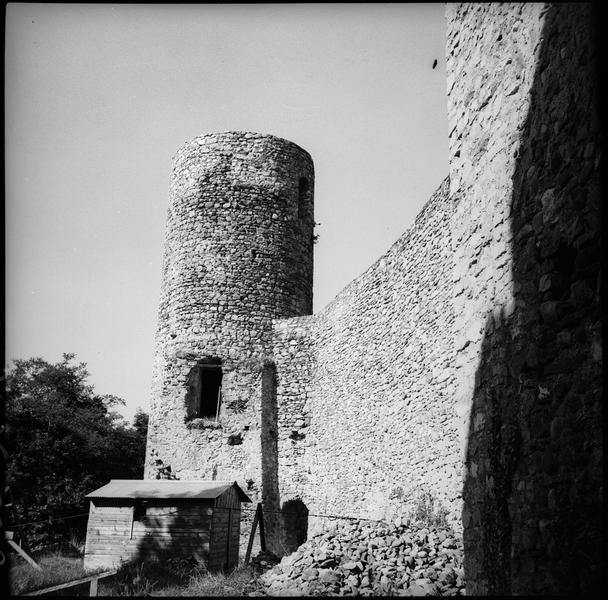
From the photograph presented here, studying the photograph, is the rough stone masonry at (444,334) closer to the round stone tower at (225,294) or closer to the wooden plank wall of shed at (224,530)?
the round stone tower at (225,294)

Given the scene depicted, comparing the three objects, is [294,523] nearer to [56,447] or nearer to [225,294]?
[225,294]

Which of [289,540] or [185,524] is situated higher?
[185,524]

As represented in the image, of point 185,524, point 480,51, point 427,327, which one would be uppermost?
point 480,51

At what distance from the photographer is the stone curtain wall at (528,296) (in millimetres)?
2486

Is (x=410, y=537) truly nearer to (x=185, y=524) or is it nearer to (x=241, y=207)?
(x=185, y=524)

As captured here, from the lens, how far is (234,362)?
1346 centimetres

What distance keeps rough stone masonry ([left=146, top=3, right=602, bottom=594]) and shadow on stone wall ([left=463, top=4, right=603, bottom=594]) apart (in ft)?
0.03

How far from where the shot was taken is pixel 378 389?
11.0 metres

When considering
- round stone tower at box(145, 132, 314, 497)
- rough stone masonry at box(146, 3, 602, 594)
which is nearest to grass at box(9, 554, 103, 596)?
round stone tower at box(145, 132, 314, 497)

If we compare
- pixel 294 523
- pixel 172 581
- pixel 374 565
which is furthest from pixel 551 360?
pixel 294 523

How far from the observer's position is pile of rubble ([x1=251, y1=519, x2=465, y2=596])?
6.32 meters

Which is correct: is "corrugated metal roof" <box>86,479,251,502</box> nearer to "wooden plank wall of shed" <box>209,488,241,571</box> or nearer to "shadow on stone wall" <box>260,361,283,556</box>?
"wooden plank wall of shed" <box>209,488,241,571</box>

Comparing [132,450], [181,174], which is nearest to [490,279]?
[181,174]

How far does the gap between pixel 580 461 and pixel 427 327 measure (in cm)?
691
